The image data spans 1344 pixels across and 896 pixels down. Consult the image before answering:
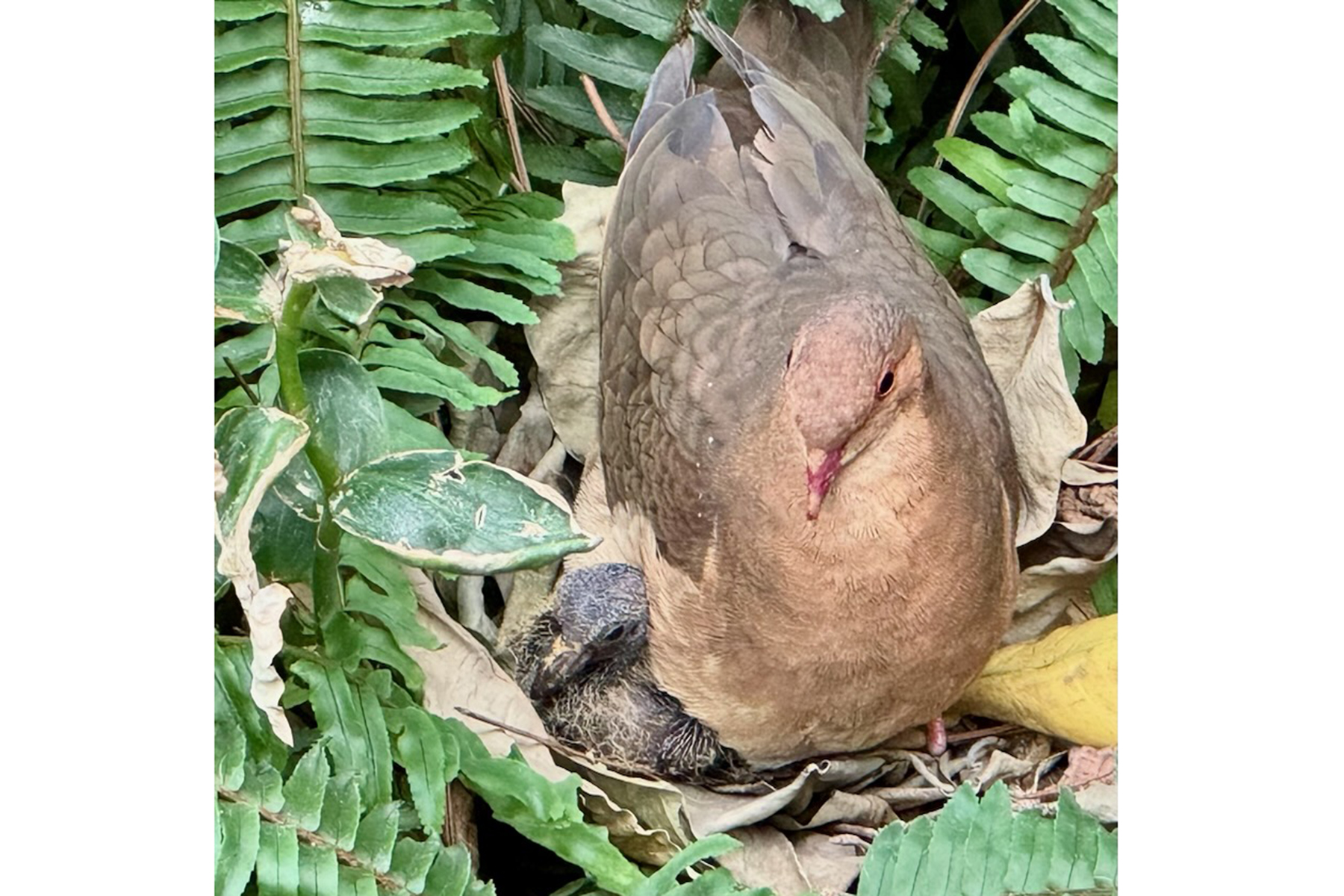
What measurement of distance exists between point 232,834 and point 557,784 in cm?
27

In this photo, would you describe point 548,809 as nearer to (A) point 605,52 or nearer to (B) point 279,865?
(B) point 279,865

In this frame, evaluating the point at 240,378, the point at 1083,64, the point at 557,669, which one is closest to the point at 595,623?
the point at 557,669

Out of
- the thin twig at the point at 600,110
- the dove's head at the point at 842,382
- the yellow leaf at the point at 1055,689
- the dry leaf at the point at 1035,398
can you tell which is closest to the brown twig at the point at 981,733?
the yellow leaf at the point at 1055,689

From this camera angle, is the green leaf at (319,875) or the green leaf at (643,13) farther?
the green leaf at (643,13)

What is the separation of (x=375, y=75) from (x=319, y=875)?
68 cm

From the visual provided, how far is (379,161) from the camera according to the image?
1493 millimetres

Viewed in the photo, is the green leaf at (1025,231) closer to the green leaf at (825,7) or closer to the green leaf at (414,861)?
the green leaf at (825,7)

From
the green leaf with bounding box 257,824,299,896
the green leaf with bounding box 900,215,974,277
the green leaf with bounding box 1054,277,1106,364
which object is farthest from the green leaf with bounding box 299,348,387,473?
the green leaf with bounding box 1054,277,1106,364

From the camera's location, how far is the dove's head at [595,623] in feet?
4.87

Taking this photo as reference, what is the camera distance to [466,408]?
1488mm

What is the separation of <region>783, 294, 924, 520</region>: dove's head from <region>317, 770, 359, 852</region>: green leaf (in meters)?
0.45

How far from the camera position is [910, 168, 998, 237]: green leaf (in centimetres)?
162

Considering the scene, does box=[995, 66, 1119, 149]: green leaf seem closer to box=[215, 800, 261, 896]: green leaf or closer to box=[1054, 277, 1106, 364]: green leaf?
box=[1054, 277, 1106, 364]: green leaf

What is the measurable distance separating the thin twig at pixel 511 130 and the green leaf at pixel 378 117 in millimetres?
65
